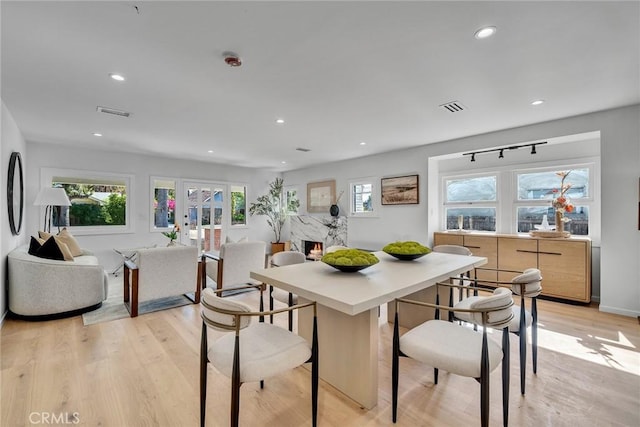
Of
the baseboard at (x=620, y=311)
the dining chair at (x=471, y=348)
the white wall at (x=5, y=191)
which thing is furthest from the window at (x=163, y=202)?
the baseboard at (x=620, y=311)

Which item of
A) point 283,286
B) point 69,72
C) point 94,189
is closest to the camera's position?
point 283,286

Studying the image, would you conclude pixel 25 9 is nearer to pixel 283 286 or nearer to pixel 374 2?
pixel 374 2

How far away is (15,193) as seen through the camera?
12.2 ft

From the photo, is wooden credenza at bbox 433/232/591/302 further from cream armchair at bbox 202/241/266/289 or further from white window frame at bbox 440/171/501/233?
cream armchair at bbox 202/241/266/289

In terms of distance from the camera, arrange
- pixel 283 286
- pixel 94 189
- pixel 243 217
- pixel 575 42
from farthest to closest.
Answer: pixel 243 217 → pixel 94 189 → pixel 575 42 → pixel 283 286

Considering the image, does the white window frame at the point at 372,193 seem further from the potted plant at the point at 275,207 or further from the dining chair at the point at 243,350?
the dining chair at the point at 243,350

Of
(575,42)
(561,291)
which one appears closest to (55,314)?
(575,42)

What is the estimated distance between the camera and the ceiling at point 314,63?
1.72m

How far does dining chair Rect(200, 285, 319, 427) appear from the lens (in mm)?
1344

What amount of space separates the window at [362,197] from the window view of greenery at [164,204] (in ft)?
13.4

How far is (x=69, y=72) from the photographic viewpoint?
7.93ft

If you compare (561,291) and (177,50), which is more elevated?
(177,50)

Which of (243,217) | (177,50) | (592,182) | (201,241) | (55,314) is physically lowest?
(55,314)

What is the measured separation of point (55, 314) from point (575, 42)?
5.58m
